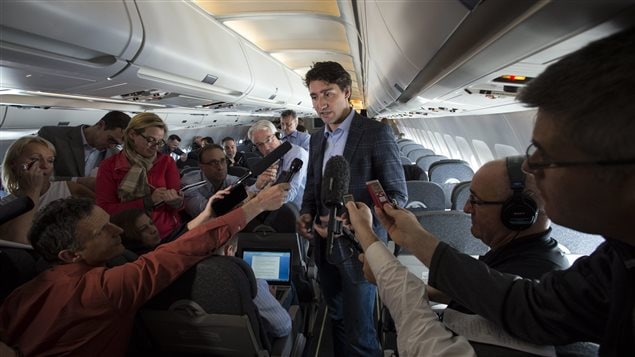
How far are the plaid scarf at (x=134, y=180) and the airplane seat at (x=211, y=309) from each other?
3.58 ft

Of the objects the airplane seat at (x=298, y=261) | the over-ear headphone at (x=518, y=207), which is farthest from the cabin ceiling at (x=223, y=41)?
the airplane seat at (x=298, y=261)

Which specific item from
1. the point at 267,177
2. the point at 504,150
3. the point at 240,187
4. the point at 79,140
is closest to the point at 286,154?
the point at 267,177

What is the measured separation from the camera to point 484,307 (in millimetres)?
1034

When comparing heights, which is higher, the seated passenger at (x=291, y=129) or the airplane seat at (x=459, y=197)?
the seated passenger at (x=291, y=129)

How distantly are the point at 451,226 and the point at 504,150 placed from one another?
4110 mm

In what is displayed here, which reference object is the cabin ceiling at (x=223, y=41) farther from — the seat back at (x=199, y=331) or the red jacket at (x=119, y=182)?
the seat back at (x=199, y=331)

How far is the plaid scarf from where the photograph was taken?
8.42 feet

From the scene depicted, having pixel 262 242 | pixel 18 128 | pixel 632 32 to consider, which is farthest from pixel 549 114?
pixel 18 128

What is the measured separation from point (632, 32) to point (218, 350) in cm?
204

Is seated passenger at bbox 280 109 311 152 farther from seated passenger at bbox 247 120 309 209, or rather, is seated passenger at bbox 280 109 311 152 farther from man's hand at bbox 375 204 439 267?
man's hand at bbox 375 204 439 267

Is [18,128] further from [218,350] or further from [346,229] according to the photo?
[346,229]

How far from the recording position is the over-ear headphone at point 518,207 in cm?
127

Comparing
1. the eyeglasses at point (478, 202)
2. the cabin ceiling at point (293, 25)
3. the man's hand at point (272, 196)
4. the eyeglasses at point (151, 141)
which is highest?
the cabin ceiling at point (293, 25)

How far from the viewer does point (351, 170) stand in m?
2.17
